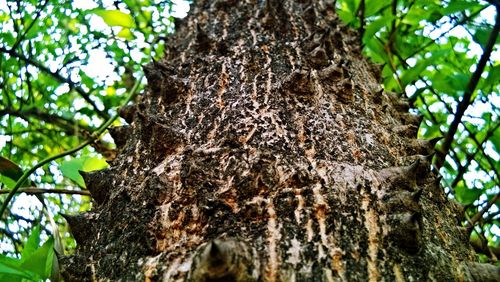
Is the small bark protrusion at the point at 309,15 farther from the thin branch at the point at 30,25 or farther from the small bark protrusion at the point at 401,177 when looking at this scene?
the thin branch at the point at 30,25

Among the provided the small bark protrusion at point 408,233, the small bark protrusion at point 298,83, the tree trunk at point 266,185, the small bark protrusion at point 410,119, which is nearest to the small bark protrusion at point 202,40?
the tree trunk at point 266,185

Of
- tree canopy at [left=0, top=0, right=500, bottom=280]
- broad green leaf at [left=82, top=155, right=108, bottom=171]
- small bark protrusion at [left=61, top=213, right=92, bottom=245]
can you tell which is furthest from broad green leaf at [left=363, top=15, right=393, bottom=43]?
small bark protrusion at [left=61, top=213, right=92, bottom=245]

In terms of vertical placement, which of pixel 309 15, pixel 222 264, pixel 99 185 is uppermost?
pixel 309 15

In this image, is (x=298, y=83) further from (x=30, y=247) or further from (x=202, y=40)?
(x=30, y=247)

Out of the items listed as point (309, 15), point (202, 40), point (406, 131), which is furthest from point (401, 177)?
point (309, 15)

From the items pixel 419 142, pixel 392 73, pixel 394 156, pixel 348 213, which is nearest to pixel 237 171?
pixel 348 213

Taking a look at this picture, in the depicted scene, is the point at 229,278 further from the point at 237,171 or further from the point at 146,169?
the point at 146,169

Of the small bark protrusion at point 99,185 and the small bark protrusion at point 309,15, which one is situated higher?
the small bark protrusion at point 309,15
